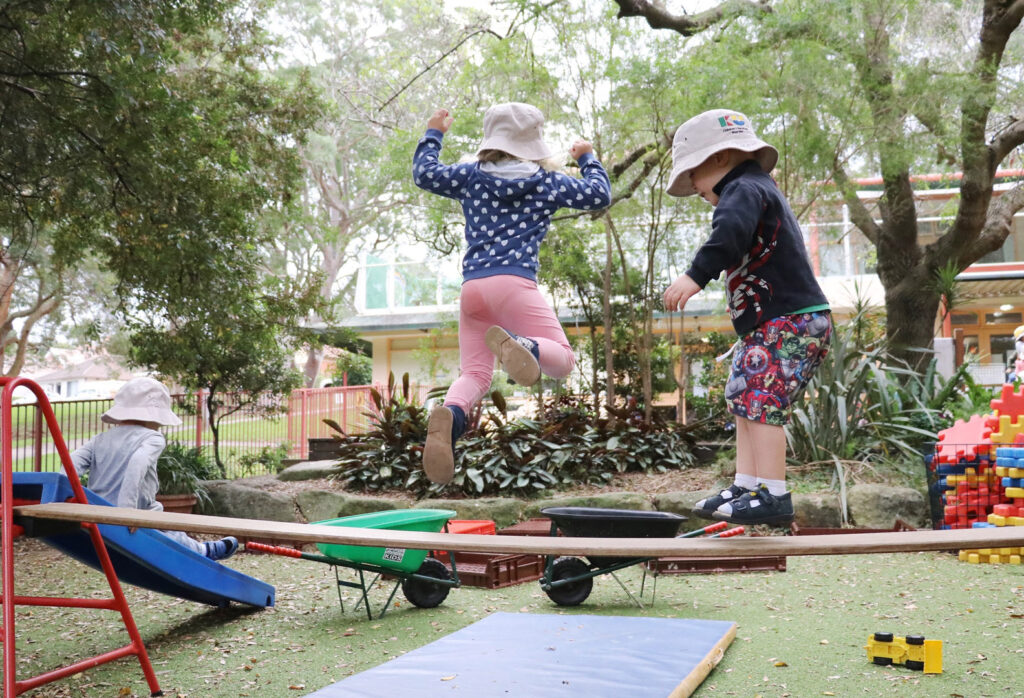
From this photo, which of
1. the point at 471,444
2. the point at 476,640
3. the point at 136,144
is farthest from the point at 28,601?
the point at 471,444

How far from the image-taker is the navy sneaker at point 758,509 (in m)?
2.45

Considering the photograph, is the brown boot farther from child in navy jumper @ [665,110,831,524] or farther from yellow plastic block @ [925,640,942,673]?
yellow plastic block @ [925,640,942,673]

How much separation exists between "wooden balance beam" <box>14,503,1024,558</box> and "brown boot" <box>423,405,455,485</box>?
0.31 meters

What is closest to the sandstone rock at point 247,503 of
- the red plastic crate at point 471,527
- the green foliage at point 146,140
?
the green foliage at point 146,140

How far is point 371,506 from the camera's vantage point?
773 cm

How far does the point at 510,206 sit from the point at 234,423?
9.25m

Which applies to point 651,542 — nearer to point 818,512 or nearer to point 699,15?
point 818,512

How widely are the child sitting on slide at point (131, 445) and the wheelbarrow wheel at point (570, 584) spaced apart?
209cm

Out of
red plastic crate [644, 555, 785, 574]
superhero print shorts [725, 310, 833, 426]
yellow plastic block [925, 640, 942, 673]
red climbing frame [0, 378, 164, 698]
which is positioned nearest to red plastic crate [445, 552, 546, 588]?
red plastic crate [644, 555, 785, 574]

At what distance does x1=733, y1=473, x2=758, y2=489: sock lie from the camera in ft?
8.29

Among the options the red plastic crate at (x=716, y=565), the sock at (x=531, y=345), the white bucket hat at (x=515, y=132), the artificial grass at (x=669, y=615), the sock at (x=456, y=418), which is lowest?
the artificial grass at (x=669, y=615)

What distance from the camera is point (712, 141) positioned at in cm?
259

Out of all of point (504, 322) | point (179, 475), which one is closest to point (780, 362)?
point (504, 322)

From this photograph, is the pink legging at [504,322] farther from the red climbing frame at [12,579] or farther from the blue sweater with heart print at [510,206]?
the red climbing frame at [12,579]
